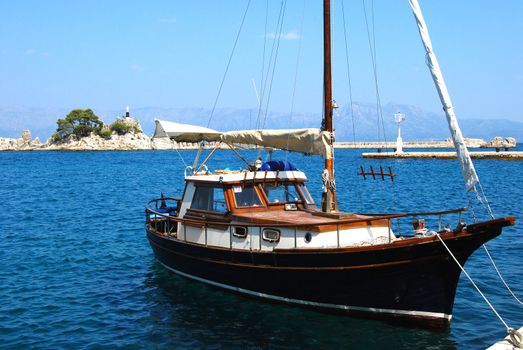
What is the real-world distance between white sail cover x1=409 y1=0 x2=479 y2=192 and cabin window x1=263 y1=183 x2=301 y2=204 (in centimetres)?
691

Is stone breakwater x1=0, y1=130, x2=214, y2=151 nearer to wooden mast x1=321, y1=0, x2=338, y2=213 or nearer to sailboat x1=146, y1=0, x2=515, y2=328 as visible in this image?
sailboat x1=146, y1=0, x2=515, y2=328

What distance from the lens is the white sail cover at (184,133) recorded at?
1925 centimetres

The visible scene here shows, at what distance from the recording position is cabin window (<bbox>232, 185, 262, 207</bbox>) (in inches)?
660

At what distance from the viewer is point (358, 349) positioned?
486 inches

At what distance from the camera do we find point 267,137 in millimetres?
17031

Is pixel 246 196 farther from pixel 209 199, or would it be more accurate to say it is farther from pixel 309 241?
pixel 309 241

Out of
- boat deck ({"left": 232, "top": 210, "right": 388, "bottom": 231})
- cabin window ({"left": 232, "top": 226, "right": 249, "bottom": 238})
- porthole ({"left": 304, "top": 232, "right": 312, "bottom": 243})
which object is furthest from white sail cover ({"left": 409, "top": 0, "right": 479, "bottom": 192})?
cabin window ({"left": 232, "top": 226, "right": 249, "bottom": 238})

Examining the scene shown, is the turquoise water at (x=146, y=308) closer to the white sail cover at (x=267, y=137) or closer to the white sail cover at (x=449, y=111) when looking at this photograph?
the white sail cover at (x=449, y=111)

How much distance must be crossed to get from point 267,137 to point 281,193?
6.20ft

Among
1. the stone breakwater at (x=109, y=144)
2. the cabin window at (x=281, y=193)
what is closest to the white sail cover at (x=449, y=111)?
the cabin window at (x=281, y=193)

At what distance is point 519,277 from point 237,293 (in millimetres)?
9520

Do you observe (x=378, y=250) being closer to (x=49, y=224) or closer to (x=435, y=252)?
(x=435, y=252)

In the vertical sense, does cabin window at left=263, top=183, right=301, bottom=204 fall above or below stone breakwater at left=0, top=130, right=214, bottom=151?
below

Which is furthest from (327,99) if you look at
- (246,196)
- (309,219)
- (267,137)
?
(246,196)
